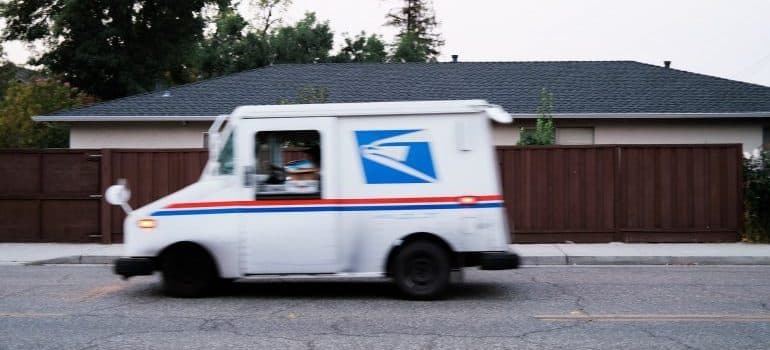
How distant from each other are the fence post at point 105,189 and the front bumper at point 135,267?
6523mm

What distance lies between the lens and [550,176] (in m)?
15.4

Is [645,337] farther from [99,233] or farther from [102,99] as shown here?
[102,99]

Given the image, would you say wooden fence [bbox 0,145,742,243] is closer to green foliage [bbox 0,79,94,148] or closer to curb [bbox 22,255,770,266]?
curb [bbox 22,255,770,266]

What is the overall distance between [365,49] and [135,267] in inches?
1208

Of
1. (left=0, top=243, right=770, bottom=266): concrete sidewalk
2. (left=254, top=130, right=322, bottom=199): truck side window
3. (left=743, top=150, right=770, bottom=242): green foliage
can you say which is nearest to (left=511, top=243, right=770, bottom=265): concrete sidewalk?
(left=0, top=243, right=770, bottom=266): concrete sidewalk

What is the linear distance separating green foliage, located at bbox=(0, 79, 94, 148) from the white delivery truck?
732 inches

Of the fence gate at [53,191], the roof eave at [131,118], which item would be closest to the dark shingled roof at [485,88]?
the roof eave at [131,118]

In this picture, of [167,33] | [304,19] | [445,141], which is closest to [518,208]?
[445,141]

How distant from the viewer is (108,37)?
35.8 m

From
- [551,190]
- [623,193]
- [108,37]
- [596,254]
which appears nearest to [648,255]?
[596,254]

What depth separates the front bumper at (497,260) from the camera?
30.6 ft

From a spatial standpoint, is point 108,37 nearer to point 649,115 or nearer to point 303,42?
point 303,42

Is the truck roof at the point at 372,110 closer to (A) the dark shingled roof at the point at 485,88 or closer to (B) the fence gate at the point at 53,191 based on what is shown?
(B) the fence gate at the point at 53,191

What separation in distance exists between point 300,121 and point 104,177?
7.94 meters
